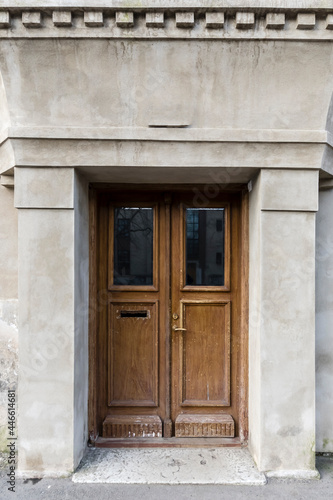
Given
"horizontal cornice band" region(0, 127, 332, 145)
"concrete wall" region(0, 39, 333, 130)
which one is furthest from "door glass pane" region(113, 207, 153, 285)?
"concrete wall" region(0, 39, 333, 130)

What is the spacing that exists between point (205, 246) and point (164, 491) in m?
2.12

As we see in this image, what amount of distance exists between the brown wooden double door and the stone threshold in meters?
0.20

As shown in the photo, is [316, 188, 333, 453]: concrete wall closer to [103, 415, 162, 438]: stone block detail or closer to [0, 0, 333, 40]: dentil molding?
[0, 0, 333, 40]: dentil molding

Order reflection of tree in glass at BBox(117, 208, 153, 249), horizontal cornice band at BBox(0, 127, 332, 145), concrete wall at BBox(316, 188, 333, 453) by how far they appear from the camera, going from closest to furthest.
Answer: horizontal cornice band at BBox(0, 127, 332, 145) → concrete wall at BBox(316, 188, 333, 453) → reflection of tree in glass at BBox(117, 208, 153, 249)

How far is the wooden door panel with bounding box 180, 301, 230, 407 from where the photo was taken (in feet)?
10.6

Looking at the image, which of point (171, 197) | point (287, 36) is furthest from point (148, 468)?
point (287, 36)

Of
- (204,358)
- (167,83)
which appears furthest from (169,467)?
(167,83)

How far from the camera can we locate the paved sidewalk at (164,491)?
254 centimetres

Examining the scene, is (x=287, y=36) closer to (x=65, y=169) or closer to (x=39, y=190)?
(x=65, y=169)

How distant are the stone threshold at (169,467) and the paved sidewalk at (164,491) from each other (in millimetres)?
42

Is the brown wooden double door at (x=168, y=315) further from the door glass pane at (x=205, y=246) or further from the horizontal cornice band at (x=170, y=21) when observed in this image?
the horizontal cornice band at (x=170, y=21)

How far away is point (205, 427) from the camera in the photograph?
10.4 ft

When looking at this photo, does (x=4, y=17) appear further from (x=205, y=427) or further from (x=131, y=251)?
(x=205, y=427)

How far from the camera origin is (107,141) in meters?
2.68
